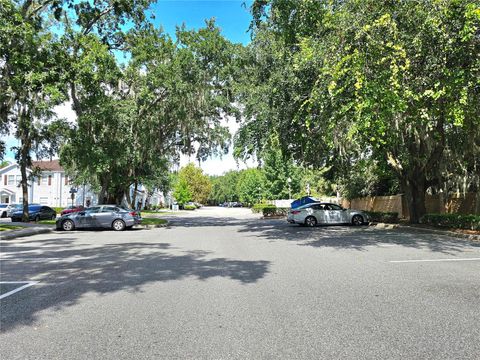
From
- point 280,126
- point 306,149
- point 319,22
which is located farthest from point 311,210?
point 319,22

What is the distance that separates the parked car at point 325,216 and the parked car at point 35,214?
2254 cm

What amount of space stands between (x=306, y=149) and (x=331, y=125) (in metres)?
6.53

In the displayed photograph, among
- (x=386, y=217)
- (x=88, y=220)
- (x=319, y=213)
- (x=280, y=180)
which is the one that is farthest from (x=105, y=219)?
(x=280, y=180)

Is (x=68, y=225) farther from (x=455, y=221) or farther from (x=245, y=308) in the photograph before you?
(x=245, y=308)

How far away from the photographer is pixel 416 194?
902 inches

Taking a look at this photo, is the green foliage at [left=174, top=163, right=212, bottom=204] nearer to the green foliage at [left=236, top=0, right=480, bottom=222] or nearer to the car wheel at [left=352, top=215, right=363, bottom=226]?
the car wheel at [left=352, top=215, right=363, bottom=226]

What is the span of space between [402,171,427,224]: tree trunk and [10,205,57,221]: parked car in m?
28.8

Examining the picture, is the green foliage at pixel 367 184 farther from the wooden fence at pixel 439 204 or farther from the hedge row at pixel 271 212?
the hedge row at pixel 271 212

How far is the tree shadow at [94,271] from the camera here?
20.9ft

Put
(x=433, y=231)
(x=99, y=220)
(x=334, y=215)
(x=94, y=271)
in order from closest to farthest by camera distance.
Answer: (x=94, y=271)
(x=433, y=231)
(x=99, y=220)
(x=334, y=215)

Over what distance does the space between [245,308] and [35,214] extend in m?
33.4

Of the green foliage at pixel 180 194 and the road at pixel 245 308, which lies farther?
the green foliage at pixel 180 194

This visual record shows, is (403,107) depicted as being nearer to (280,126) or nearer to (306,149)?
(280,126)

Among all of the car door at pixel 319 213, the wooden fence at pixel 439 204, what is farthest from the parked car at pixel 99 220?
the wooden fence at pixel 439 204
